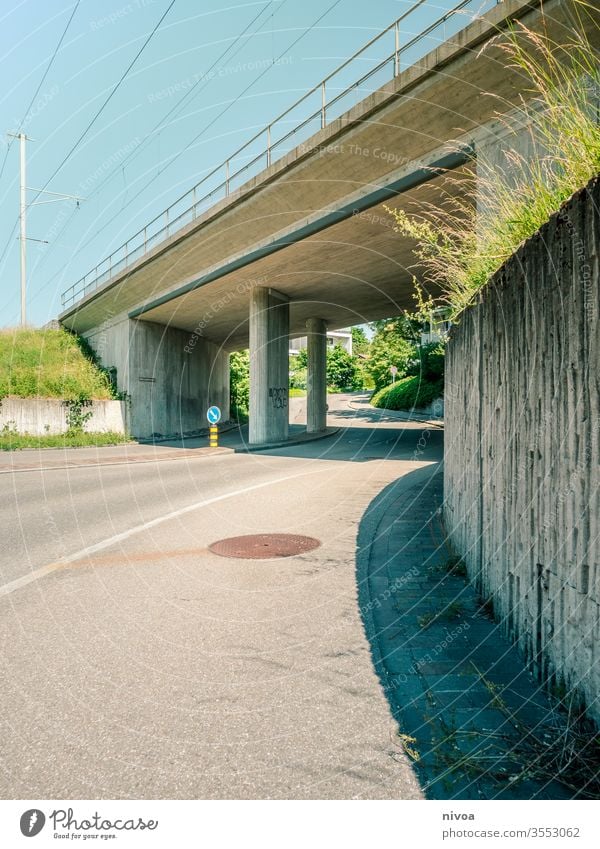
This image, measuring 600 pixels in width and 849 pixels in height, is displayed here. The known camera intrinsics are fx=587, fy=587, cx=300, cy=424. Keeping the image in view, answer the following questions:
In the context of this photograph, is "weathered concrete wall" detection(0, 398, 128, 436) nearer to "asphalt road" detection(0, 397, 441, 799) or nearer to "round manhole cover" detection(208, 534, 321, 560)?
"asphalt road" detection(0, 397, 441, 799)

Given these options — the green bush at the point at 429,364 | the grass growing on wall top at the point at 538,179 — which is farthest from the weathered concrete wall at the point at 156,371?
the grass growing on wall top at the point at 538,179

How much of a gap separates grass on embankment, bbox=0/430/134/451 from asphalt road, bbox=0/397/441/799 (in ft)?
55.6

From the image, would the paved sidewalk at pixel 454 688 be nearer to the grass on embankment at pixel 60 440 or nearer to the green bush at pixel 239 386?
the grass on embankment at pixel 60 440

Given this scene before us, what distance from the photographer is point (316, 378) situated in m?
33.7

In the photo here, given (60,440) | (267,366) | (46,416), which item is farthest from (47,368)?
(267,366)

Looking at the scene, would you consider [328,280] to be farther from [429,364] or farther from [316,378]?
[429,364]

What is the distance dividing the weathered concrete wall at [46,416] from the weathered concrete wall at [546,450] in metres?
25.4

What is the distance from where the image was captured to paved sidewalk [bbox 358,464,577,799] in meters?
2.31

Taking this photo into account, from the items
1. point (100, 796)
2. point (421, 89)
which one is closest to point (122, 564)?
point (100, 796)

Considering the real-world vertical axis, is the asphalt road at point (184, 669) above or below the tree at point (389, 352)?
below

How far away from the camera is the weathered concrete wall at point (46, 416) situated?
25891 mm

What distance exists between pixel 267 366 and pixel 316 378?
28.2ft

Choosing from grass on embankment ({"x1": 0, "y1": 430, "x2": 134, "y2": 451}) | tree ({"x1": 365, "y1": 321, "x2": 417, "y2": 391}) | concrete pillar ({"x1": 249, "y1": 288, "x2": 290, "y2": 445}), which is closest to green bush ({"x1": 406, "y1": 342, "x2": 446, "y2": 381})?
tree ({"x1": 365, "y1": 321, "x2": 417, "y2": 391})

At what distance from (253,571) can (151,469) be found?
407 inches
